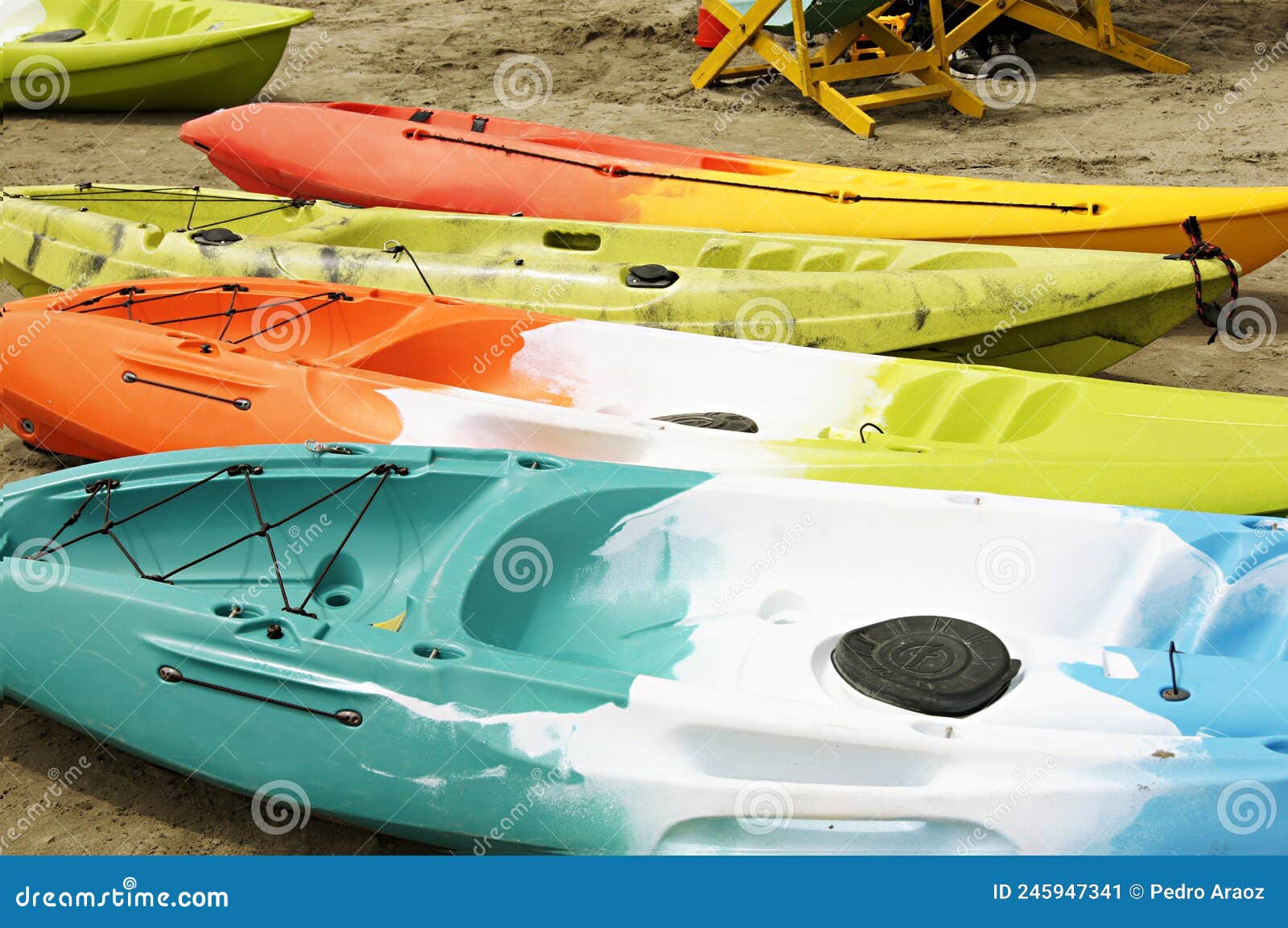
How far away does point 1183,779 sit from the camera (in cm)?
209

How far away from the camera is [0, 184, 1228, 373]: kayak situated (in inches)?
161

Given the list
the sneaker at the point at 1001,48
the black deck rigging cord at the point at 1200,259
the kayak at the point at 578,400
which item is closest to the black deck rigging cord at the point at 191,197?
the kayak at the point at 578,400

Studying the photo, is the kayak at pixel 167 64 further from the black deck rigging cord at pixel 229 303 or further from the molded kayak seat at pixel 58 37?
the black deck rigging cord at pixel 229 303

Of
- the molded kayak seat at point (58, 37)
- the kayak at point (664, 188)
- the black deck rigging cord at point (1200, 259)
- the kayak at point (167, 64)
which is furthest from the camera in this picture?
the molded kayak seat at point (58, 37)

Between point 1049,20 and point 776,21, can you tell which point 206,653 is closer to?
point 776,21

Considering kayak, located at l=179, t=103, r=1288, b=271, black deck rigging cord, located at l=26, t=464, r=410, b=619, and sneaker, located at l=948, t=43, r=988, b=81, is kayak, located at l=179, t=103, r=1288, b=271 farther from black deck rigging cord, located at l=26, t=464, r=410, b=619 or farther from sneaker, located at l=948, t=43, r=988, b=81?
sneaker, located at l=948, t=43, r=988, b=81

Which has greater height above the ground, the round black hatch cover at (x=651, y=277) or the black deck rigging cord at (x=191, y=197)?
the black deck rigging cord at (x=191, y=197)

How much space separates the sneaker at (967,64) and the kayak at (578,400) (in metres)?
4.73

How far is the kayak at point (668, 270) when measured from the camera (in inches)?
161

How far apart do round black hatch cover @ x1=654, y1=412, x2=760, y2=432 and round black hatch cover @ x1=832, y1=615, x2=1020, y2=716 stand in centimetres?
91

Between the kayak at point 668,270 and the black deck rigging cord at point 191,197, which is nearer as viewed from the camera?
the kayak at point 668,270

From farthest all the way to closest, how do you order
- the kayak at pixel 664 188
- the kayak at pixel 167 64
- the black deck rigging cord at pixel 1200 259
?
the kayak at pixel 167 64, the kayak at pixel 664 188, the black deck rigging cord at pixel 1200 259

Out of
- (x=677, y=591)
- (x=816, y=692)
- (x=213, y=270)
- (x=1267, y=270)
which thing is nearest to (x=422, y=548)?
(x=677, y=591)

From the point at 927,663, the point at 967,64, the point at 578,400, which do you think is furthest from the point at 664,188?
the point at 967,64
